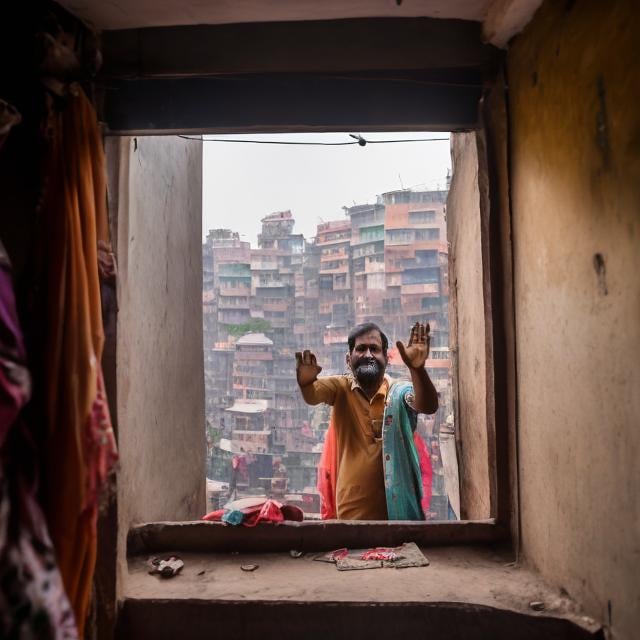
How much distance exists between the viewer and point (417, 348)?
Result: 9.29ft

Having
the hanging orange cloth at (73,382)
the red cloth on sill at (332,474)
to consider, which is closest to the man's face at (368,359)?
the red cloth on sill at (332,474)

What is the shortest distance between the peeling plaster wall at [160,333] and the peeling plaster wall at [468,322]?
1.86 metres

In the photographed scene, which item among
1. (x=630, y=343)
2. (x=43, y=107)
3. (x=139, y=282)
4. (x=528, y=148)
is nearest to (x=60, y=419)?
(x=43, y=107)

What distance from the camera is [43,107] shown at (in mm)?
1638

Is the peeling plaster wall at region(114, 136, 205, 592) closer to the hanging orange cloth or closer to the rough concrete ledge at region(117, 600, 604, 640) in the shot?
the rough concrete ledge at region(117, 600, 604, 640)

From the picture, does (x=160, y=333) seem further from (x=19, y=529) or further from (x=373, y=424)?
(x=19, y=529)

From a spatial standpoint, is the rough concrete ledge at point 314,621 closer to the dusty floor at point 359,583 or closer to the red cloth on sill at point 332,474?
the dusty floor at point 359,583

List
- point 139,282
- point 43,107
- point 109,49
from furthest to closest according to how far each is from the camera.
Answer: point 139,282 → point 109,49 → point 43,107

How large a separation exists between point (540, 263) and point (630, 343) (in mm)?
656

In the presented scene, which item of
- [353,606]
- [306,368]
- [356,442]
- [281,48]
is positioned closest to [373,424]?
[356,442]

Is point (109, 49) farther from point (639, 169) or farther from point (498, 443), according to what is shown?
point (498, 443)

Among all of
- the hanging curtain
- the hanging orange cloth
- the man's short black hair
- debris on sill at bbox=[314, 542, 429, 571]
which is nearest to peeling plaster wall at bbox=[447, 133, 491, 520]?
the man's short black hair

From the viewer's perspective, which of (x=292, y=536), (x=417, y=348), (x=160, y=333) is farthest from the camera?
(x=160, y=333)

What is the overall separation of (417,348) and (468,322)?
99 cm
